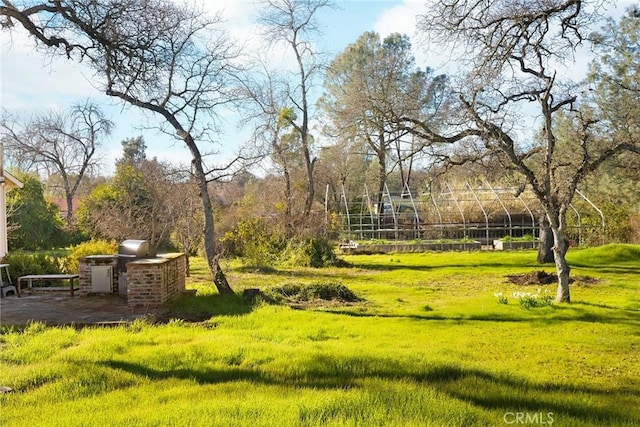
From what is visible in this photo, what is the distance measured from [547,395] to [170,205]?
632 inches

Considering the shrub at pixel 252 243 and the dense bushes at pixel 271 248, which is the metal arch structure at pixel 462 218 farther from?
the shrub at pixel 252 243

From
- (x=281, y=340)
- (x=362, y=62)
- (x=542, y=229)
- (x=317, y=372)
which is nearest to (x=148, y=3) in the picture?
(x=281, y=340)

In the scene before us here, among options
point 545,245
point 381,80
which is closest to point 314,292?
point 545,245

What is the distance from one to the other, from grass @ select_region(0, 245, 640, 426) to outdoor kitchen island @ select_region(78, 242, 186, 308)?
558 mm

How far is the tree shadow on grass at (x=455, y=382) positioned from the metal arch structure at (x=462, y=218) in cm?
2136

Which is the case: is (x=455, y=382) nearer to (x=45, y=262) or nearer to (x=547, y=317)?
(x=547, y=317)

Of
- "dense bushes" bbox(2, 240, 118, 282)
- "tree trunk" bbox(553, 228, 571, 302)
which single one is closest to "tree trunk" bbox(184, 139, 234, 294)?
"dense bushes" bbox(2, 240, 118, 282)

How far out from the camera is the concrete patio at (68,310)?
26.9 feet

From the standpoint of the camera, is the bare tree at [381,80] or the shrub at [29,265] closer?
the shrub at [29,265]

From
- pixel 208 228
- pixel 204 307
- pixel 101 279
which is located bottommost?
pixel 204 307

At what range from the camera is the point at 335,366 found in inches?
219

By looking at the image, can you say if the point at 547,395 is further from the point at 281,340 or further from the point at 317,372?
the point at 281,340

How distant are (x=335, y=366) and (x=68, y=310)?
18.8ft

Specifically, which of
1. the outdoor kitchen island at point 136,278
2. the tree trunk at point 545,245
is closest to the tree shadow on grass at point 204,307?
the outdoor kitchen island at point 136,278
